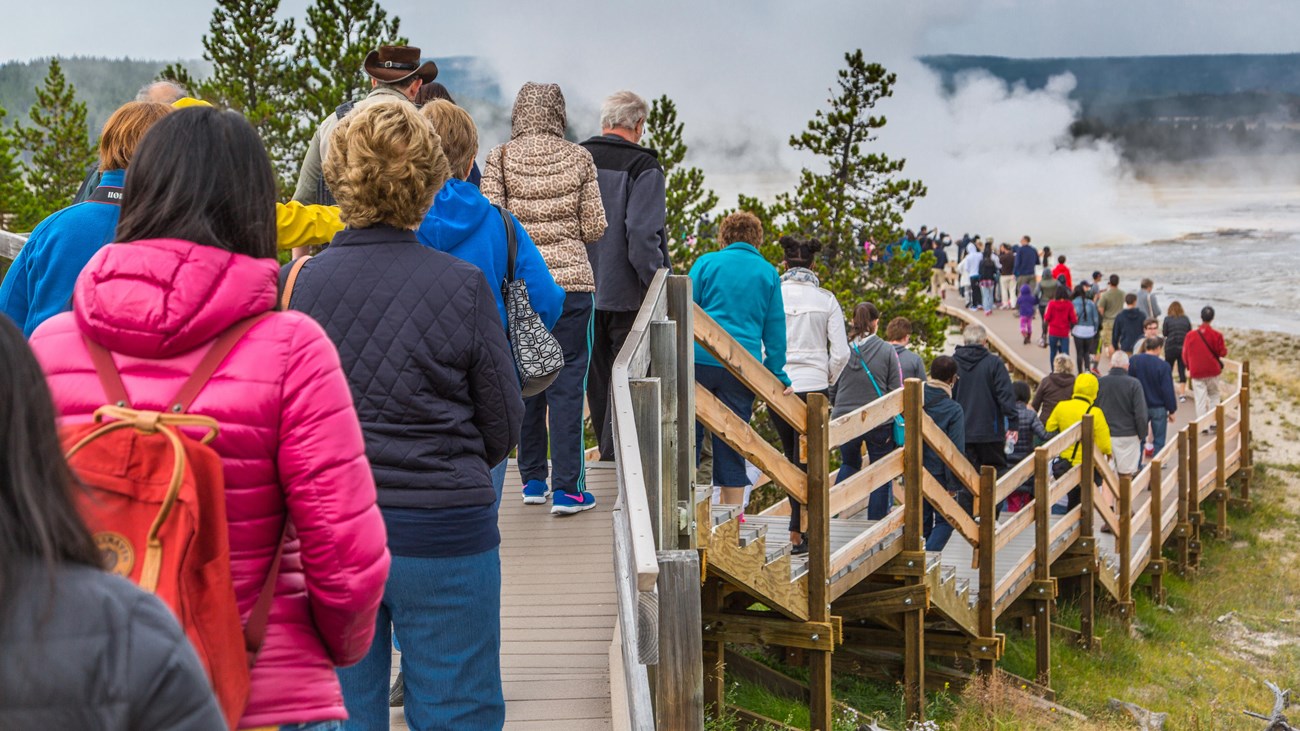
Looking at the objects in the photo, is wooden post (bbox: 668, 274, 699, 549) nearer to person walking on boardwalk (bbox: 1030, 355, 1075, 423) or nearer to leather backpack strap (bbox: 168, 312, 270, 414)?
leather backpack strap (bbox: 168, 312, 270, 414)

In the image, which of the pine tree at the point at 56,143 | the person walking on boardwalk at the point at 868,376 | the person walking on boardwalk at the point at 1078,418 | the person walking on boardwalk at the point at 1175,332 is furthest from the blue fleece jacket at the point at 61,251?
the pine tree at the point at 56,143

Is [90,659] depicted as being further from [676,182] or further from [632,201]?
[676,182]

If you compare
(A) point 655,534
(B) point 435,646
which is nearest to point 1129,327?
(A) point 655,534

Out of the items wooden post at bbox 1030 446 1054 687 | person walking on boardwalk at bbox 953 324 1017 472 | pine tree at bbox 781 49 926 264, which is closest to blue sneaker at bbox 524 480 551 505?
person walking on boardwalk at bbox 953 324 1017 472

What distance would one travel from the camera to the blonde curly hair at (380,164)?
9.39ft

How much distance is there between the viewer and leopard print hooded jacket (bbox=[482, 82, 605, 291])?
5336 millimetres

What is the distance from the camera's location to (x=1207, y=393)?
20.9m

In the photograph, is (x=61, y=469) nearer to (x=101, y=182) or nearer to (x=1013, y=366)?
(x=101, y=182)

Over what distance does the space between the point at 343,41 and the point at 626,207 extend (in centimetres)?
1802

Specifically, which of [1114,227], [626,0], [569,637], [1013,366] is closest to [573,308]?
[569,637]

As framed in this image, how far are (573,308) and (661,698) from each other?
2241 millimetres

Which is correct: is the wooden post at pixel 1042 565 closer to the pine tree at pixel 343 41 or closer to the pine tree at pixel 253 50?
the pine tree at pixel 343 41

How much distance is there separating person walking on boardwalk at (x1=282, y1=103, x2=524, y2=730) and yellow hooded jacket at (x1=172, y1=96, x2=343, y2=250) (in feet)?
3.06

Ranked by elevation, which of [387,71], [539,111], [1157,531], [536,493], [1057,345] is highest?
[387,71]
